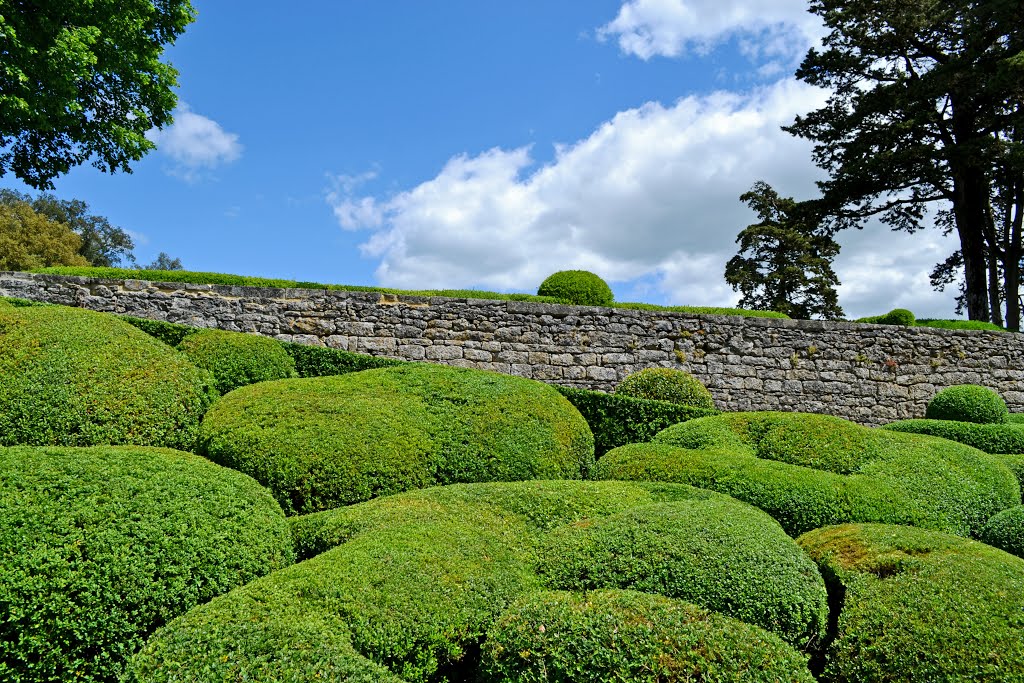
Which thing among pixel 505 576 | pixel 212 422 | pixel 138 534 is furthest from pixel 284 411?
pixel 505 576

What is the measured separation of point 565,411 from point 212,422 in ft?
9.70

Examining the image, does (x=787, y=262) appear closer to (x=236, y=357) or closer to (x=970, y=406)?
(x=970, y=406)

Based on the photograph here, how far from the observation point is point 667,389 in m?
9.61

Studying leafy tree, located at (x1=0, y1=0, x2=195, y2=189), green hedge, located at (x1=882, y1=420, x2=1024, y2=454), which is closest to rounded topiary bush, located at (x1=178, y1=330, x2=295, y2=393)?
green hedge, located at (x1=882, y1=420, x2=1024, y2=454)

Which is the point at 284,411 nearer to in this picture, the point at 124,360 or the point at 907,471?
the point at 124,360

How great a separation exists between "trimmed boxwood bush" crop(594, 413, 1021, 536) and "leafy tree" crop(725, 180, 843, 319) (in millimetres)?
16448

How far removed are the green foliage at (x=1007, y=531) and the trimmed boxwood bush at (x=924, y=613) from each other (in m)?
1.04

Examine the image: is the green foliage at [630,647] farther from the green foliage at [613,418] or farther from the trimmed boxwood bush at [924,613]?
the green foliage at [613,418]

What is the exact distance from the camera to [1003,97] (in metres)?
19.6

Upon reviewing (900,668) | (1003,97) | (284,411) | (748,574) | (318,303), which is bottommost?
(900,668)

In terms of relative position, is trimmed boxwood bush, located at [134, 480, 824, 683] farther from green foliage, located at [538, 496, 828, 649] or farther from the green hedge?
the green hedge

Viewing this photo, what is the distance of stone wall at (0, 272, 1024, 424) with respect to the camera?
11016mm

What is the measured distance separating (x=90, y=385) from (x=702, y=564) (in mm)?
4476

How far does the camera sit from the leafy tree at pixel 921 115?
18.7 metres
